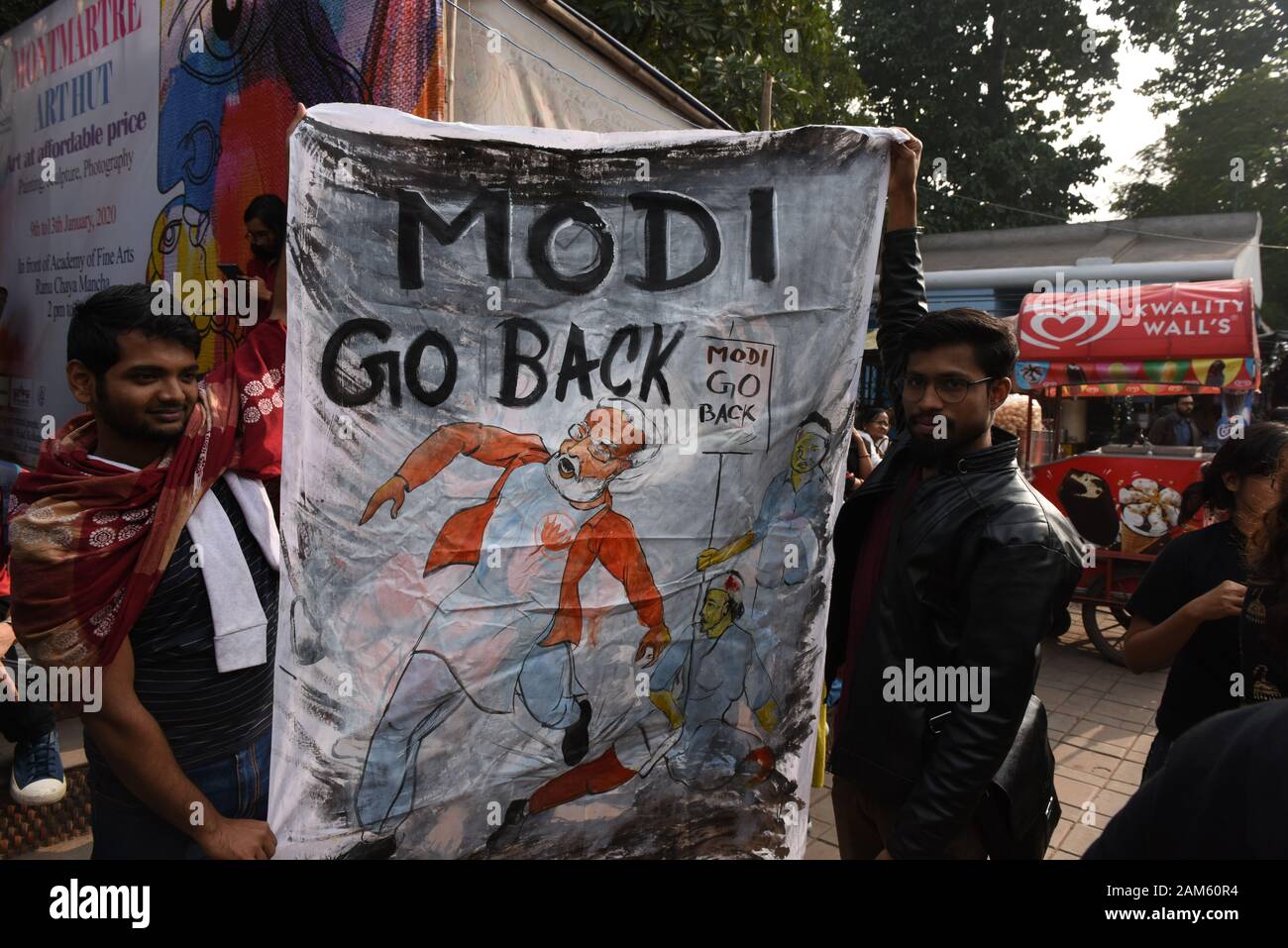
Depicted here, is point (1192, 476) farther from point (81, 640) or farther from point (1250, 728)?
point (81, 640)

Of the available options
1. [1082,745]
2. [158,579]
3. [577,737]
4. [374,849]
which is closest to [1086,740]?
[1082,745]

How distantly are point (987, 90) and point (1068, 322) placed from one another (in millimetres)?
14784

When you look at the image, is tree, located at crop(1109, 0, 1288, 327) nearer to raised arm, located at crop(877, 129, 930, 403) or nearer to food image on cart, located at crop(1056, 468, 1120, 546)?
food image on cart, located at crop(1056, 468, 1120, 546)

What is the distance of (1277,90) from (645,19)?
20.4m

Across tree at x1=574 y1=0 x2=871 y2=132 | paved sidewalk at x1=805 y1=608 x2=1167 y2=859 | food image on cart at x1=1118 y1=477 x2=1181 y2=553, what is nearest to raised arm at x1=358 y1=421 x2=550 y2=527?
paved sidewalk at x1=805 y1=608 x2=1167 y2=859

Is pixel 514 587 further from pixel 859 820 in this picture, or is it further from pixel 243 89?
pixel 243 89

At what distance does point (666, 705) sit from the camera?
2041 mm

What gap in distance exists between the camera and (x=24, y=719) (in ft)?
10.9

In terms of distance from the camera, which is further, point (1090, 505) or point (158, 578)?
point (1090, 505)

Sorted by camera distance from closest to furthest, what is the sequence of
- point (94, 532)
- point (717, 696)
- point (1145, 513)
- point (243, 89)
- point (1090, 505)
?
point (94, 532) → point (717, 696) → point (243, 89) → point (1145, 513) → point (1090, 505)

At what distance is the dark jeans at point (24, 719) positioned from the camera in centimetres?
331

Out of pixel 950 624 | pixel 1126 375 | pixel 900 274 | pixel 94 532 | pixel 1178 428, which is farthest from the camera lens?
pixel 1178 428

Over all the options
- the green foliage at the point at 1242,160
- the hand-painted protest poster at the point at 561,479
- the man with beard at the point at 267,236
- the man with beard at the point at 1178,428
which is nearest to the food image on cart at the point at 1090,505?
the hand-painted protest poster at the point at 561,479

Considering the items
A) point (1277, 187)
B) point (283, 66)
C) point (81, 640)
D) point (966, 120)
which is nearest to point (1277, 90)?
point (1277, 187)
